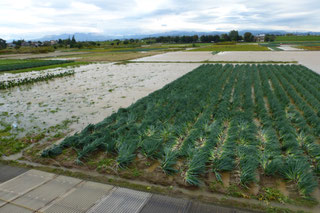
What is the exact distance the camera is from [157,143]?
464 cm

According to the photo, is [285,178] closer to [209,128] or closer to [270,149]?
[270,149]

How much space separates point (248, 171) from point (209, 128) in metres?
2.00

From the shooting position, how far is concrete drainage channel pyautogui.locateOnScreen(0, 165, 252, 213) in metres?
3.04

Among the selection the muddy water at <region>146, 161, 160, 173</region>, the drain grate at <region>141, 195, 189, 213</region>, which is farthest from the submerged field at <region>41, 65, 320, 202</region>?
the drain grate at <region>141, 195, 189, 213</region>

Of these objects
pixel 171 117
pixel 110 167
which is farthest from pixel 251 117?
pixel 110 167

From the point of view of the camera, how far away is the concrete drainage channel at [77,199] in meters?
3.04

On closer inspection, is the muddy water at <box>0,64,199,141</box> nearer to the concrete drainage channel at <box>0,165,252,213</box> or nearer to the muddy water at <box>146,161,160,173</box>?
the concrete drainage channel at <box>0,165,252,213</box>

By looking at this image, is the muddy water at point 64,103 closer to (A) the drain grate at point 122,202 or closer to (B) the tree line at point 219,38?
(A) the drain grate at point 122,202

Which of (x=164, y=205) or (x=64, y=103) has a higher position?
(x=64, y=103)

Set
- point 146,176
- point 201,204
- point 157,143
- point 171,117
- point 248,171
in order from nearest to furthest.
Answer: point 201,204
point 248,171
point 146,176
point 157,143
point 171,117

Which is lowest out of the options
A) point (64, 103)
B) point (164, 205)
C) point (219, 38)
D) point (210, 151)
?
point (164, 205)

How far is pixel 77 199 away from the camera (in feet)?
10.7

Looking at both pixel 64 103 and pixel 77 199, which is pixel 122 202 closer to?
pixel 77 199

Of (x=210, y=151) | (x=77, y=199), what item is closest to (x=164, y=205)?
(x=77, y=199)
